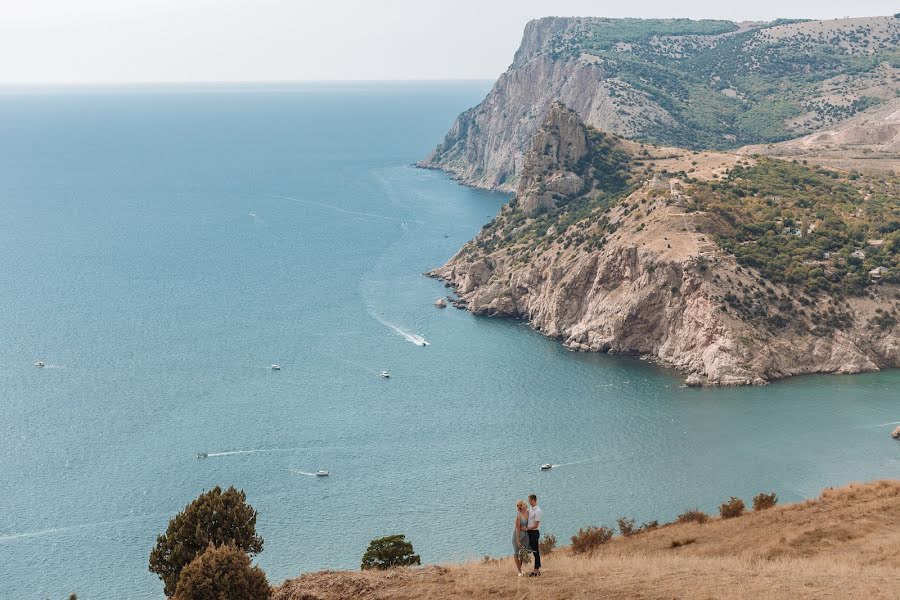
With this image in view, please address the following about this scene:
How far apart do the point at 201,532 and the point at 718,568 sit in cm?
1845

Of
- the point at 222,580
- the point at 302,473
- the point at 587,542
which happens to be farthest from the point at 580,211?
the point at 222,580

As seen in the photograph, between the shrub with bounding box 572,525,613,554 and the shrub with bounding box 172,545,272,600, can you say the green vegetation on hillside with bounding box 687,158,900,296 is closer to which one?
the shrub with bounding box 572,525,613,554

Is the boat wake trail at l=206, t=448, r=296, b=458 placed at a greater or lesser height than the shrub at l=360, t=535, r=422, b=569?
lesser

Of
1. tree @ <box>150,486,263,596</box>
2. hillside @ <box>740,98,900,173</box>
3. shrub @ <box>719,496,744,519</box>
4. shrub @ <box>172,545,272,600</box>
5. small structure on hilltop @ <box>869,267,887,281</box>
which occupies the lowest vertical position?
tree @ <box>150,486,263,596</box>

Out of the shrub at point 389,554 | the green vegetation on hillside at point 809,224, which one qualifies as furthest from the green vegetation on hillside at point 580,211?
the shrub at point 389,554

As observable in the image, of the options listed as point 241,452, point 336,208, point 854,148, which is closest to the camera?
point 241,452

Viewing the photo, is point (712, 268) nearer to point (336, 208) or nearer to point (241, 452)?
point (241, 452)

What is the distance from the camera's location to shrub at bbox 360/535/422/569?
1813 inches

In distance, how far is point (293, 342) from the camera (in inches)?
3912

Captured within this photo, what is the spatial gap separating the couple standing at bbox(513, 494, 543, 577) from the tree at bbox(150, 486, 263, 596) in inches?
498

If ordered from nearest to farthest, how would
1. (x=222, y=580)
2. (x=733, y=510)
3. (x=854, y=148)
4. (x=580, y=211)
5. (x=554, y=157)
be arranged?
(x=222, y=580) < (x=733, y=510) < (x=580, y=211) < (x=554, y=157) < (x=854, y=148)

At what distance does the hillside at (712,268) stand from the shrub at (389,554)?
45.4 m

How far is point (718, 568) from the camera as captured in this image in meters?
28.5

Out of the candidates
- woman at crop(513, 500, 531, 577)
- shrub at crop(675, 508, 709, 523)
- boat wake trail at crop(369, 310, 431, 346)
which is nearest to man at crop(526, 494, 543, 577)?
woman at crop(513, 500, 531, 577)
